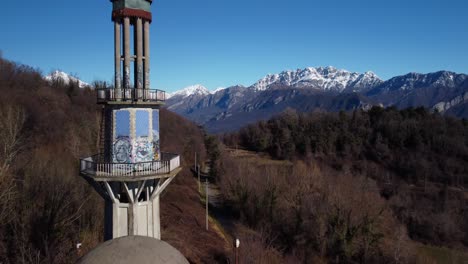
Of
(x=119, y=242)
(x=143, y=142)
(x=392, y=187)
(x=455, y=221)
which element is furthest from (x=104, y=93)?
(x=392, y=187)

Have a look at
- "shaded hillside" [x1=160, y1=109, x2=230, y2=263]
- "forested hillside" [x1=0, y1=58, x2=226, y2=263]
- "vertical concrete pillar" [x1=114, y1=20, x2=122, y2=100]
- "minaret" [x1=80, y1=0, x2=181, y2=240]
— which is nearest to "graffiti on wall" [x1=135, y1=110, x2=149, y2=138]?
"minaret" [x1=80, y1=0, x2=181, y2=240]

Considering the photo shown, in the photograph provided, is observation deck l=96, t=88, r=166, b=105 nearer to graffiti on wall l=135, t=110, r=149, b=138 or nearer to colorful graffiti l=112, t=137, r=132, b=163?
graffiti on wall l=135, t=110, r=149, b=138

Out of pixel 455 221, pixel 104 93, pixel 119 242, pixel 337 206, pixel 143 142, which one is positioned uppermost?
pixel 104 93

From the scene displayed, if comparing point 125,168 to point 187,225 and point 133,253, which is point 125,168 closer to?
point 133,253

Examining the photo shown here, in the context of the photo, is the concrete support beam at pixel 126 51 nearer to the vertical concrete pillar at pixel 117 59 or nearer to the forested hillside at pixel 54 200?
the vertical concrete pillar at pixel 117 59

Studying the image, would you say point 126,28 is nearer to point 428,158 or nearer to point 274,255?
point 274,255

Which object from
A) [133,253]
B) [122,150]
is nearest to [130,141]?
[122,150]
